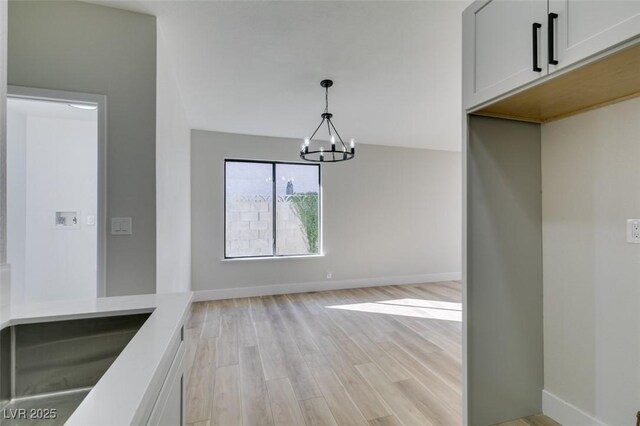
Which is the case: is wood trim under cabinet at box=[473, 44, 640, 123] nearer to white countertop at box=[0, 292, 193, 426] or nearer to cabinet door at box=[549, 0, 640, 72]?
cabinet door at box=[549, 0, 640, 72]

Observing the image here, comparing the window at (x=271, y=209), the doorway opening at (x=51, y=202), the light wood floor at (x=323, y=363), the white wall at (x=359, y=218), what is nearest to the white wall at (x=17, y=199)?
the doorway opening at (x=51, y=202)

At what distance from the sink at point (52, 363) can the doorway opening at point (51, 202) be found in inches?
86.7

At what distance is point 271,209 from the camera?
16.3ft

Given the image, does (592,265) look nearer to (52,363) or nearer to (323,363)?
(323,363)

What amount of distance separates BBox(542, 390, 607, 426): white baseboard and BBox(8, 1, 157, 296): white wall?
8.91ft

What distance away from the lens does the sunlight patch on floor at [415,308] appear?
385 centimetres

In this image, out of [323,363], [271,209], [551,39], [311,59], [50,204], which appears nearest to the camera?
[551,39]

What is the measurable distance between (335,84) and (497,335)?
8.42 feet

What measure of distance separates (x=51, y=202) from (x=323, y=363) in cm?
325

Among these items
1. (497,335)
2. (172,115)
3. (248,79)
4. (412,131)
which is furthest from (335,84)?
(497,335)

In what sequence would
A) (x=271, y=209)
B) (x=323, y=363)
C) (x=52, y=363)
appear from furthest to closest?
(x=271, y=209)
(x=323, y=363)
(x=52, y=363)

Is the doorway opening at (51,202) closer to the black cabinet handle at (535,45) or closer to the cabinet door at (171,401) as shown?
the cabinet door at (171,401)

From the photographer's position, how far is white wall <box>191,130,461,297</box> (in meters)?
4.55

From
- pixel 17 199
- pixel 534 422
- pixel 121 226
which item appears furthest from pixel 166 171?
pixel 534 422
